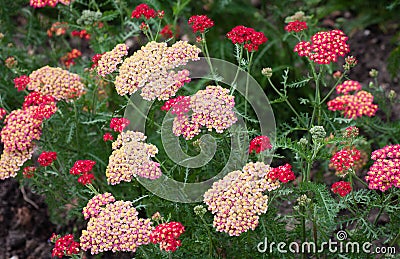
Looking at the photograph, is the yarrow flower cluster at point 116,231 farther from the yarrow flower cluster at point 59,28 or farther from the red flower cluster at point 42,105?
the yarrow flower cluster at point 59,28

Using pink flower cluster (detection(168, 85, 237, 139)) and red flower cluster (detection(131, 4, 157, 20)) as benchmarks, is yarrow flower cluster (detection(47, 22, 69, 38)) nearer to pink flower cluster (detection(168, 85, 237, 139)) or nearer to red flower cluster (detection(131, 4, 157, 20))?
red flower cluster (detection(131, 4, 157, 20))

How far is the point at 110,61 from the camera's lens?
2.49 m

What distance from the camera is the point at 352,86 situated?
254cm

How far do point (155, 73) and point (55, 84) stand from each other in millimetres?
607

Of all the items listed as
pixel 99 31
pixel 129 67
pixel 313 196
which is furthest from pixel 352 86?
pixel 99 31

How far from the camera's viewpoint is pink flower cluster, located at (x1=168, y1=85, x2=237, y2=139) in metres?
2.27

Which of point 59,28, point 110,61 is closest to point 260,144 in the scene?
point 110,61

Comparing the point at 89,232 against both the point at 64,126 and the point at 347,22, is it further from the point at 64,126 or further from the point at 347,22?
the point at 347,22

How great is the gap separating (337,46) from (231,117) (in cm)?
50

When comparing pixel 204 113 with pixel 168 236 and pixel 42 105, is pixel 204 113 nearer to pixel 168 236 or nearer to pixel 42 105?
pixel 168 236

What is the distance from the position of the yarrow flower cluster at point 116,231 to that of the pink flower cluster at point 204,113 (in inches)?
14.0

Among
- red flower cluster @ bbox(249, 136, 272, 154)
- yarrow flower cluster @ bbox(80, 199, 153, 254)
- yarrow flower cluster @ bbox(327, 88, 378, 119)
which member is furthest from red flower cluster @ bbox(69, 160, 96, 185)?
yarrow flower cluster @ bbox(327, 88, 378, 119)

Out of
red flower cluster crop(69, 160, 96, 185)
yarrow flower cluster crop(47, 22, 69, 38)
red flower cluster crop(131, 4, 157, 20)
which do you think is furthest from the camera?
yarrow flower cluster crop(47, 22, 69, 38)

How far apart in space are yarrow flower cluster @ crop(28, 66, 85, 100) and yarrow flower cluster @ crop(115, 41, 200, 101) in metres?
0.44
